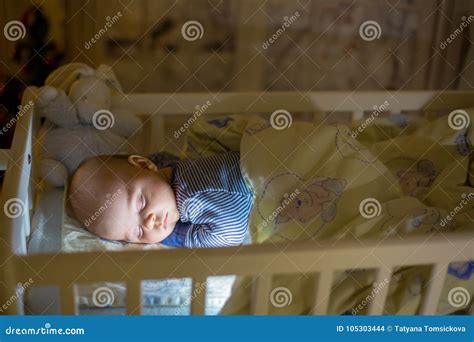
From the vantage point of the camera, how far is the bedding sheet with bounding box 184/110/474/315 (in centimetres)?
84

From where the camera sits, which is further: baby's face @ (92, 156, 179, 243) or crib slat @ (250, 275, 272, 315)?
baby's face @ (92, 156, 179, 243)

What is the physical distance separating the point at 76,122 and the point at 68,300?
1.36 feet

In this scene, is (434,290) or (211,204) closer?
(434,290)

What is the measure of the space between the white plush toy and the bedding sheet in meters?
0.17

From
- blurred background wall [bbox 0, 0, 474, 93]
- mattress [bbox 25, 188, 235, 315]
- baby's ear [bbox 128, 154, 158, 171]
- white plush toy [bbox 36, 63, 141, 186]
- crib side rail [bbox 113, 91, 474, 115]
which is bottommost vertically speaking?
mattress [bbox 25, 188, 235, 315]

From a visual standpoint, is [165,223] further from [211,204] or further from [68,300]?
[68,300]

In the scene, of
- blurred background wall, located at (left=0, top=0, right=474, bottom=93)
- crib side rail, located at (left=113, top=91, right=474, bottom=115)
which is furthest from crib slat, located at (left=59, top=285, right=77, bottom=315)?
blurred background wall, located at (left=0, top=0, right=474, bottom=93)

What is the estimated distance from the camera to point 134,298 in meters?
0.71

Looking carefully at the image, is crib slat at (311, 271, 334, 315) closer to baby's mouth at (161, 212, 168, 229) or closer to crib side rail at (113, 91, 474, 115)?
baby's mouth at (161, 212, 168, 229)

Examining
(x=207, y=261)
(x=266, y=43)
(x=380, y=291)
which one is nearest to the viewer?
(x=207, y=261)

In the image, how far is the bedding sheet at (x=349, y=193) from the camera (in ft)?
2.77

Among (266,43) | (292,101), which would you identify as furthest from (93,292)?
(266,43)

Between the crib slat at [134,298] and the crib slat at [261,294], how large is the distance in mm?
146

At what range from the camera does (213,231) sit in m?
0.93
